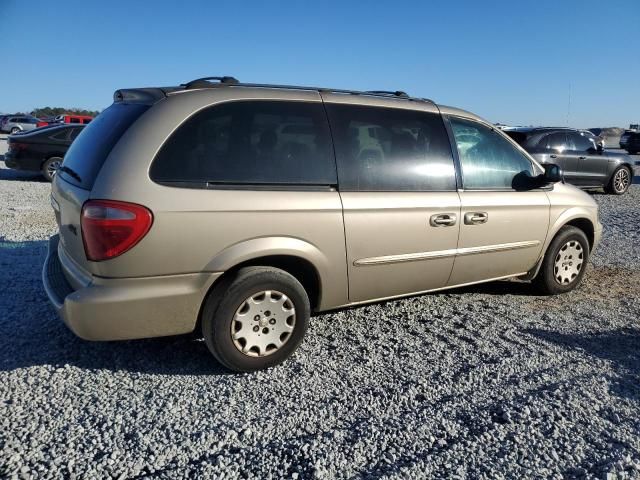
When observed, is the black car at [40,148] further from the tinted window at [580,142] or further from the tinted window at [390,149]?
the tinted window at [580,142]

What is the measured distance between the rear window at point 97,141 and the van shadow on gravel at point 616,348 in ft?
11.0

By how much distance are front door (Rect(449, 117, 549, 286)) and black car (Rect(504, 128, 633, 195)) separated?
294 inches

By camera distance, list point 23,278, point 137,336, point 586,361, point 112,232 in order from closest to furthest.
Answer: point 112,232
point 137,336
point 586,361
point 23,278

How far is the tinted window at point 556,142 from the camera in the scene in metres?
12.0

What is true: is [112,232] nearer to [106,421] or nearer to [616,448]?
[106,421]

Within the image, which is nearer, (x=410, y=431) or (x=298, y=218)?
(x=410, y=431)

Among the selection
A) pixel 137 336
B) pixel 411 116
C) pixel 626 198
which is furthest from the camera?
pixel 626 198

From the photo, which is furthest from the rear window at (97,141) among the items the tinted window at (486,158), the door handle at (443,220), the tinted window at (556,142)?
the tinted window at (556,142)

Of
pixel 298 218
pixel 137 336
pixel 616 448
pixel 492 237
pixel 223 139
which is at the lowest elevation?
pixel 616 448

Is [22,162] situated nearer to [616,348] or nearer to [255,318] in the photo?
[255,318]

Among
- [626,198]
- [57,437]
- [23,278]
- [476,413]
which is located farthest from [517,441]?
[626,198]

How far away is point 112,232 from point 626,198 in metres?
13.4

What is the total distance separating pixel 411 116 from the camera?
4.03m

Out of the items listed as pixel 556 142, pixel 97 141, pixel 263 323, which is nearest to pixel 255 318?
pixel 263 323
